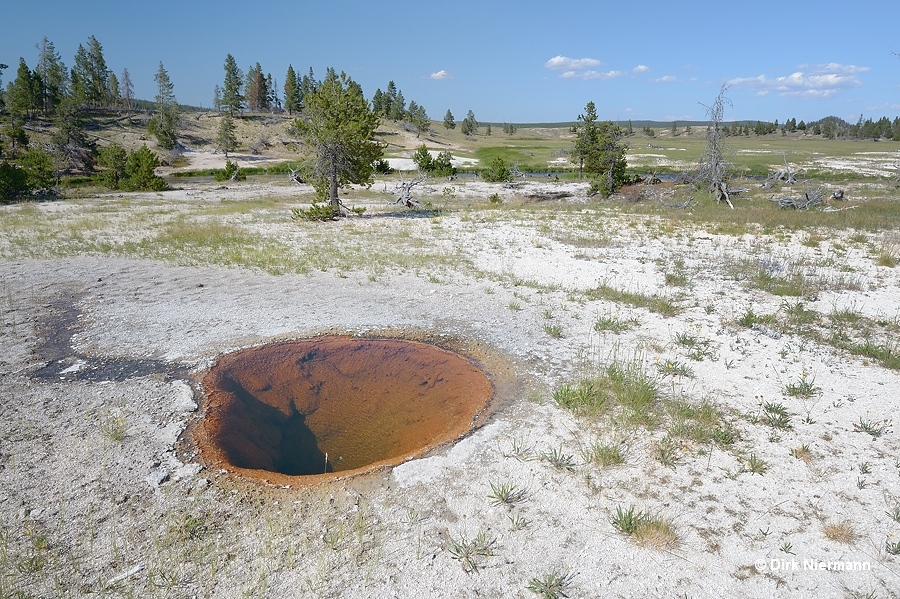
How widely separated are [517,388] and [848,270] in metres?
11.1

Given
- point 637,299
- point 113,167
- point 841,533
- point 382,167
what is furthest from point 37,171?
point 841,533

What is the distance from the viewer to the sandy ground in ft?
Result: 13.2

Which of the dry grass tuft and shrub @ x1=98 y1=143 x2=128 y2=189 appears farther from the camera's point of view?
shrub @ x1=98 y1=143 x2=128 y2=189

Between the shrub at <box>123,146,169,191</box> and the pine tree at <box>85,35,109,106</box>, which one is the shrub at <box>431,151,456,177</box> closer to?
the shrub at <box>123,146,169,191</box>

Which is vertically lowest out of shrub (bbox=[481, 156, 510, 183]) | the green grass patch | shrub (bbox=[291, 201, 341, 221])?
the green grass patch

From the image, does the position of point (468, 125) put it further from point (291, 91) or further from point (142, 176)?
point (142, 176)

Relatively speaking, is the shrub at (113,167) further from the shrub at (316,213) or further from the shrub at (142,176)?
the shrub at (316,213)

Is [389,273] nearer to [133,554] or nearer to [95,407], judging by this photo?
[95,407]

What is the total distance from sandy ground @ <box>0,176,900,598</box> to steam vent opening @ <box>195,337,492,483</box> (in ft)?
1.08

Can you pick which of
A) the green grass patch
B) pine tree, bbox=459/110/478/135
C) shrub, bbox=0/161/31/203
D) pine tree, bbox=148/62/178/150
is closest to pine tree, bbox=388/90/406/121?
pine tree, bbox=459/110/478/135

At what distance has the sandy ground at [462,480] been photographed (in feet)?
13.2

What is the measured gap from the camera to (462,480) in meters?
5.20

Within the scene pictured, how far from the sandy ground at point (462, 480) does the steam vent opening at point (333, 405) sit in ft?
1.08

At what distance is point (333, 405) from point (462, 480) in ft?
8.76
